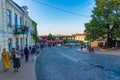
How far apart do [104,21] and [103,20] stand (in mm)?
461

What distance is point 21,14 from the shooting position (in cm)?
3428

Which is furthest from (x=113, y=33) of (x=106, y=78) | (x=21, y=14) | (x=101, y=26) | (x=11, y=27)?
(x=106, y=78)

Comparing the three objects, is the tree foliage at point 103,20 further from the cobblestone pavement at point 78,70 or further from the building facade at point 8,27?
the cobblestone pavement at point 78,70

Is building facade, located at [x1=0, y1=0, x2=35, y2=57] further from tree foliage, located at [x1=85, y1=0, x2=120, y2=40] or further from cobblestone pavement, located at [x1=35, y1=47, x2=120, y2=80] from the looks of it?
tree foliage, located at [x1=85, y1=0, x2=120, y2=40]

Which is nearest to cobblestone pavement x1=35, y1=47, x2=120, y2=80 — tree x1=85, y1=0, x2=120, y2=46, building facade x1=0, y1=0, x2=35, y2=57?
building facade x1=0, y1=0, x2=35, y2=57

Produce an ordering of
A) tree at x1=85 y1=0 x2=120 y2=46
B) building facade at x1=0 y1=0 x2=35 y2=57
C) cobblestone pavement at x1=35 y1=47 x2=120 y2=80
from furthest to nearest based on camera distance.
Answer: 1. tree at x1=85 y1=0 x2=120 y2=46
2. building facade at x1=0 y1=0 x2=35 y2=57
3. cobblestone pavement at x1=35 y1=47 x2=120 y2=80

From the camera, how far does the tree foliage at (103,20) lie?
46062mm

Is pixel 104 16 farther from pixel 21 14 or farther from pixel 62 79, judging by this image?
pixel 62 79

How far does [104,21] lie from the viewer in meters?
46.7

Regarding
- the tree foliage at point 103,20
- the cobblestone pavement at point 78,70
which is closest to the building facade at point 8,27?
the cobblestone pavement at point 78,70

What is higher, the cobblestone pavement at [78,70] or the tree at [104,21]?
the tree at [104,21]

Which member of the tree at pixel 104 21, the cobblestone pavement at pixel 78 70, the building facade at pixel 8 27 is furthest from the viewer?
the tree at pixel 104 21

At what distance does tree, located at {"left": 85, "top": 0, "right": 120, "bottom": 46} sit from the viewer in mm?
46000

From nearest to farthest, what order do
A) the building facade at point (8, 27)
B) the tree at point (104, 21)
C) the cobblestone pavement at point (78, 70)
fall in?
the cobblestone pavement at point (78, 70) → the building facade at point (8, 27) → the tree at point (104, 21)
